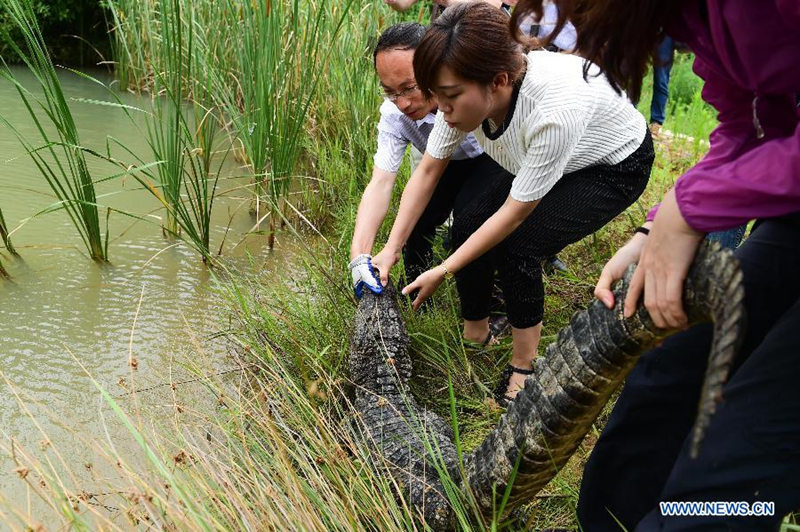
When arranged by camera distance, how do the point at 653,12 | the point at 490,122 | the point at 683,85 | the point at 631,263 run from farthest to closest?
the point at 683,85
the point at 490,122
the point at 631,263
the point at 653,12

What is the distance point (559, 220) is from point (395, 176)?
87 centimetres

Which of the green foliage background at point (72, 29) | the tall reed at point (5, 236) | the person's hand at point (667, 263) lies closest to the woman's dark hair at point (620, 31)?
the person's hand at point (667, 263)

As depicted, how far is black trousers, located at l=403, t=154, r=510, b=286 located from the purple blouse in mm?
1901

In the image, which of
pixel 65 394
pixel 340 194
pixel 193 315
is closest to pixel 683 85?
pixel 340 194

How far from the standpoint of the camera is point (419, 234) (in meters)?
3.50

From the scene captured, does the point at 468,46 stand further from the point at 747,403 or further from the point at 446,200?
the point at 747,403

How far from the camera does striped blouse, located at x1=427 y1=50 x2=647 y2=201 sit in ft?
8.23

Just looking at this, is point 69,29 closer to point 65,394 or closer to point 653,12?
point 65,394

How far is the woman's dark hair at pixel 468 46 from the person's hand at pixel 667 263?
126 cm

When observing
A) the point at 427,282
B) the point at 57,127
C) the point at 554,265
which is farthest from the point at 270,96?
the point at 427,282

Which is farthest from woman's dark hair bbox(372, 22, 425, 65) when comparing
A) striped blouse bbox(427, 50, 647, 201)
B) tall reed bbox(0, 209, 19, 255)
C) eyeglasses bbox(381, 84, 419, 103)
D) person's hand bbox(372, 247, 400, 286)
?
tall reed bbox(0, 209, 19, 255)

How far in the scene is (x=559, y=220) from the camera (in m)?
2.72

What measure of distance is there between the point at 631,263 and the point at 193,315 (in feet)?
8.61

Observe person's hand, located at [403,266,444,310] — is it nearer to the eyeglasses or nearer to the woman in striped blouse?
the woman in striped blouse
